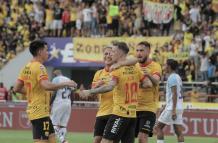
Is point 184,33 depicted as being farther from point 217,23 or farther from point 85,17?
point 85,17

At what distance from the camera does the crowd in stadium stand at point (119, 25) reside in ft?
106

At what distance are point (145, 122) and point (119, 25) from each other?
69.0 feet

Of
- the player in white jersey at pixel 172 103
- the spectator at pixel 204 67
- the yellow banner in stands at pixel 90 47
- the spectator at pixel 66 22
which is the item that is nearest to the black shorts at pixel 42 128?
the player in white jersey at pixel 172 103

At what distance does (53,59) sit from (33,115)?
23.6 metres

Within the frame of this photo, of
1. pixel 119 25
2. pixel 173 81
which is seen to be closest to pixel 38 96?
pixel 173 81

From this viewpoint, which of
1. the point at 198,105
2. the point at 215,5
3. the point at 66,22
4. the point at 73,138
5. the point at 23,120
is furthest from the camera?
the point at 66,22

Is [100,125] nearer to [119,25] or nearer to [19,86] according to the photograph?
[19,86]

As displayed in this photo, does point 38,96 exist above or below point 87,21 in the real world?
below

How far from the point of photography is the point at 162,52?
33281 mm

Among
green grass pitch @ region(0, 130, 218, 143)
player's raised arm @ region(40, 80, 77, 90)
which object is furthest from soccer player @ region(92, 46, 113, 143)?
green grass pitch @ region(0, 130, 218, 143)

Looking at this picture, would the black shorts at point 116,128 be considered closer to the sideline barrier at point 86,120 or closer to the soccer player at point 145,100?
the soccer player at point 145,100

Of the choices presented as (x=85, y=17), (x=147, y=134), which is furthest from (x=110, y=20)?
(x=147, y=134)

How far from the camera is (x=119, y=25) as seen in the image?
36.7 metres

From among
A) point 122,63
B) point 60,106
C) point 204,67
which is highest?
point 122,63
